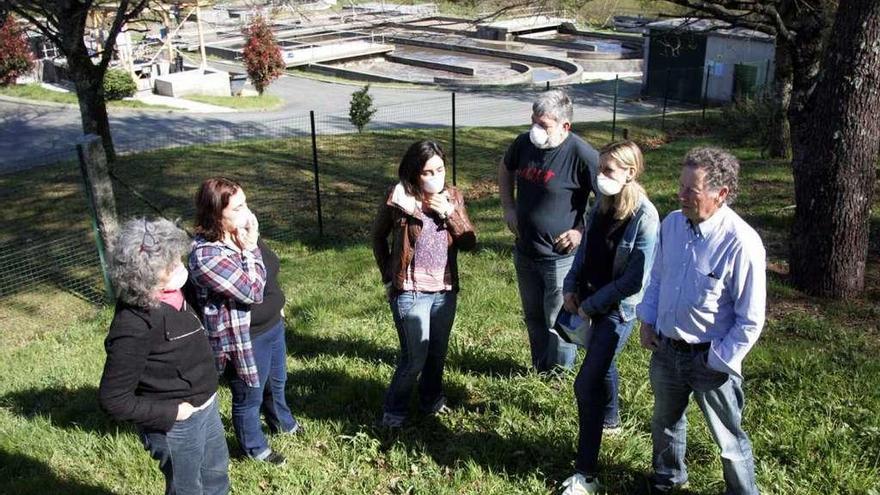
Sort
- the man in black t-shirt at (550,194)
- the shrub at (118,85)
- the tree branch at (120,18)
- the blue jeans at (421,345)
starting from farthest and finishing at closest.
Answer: the shrub at (118,85)
the tree branch at (120,18)
the man in black t-shirt at (550,194)
the blue jeans at (421,345)

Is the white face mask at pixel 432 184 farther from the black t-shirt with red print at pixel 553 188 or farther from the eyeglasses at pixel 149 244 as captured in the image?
the eyeglasses at pixel 149 244

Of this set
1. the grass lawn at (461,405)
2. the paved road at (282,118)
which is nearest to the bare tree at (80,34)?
the grass lawn at (461,405)

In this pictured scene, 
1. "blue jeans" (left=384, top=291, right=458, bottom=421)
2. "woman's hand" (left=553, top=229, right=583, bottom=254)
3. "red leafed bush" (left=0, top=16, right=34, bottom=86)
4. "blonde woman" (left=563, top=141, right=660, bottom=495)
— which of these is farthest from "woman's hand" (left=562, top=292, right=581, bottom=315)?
"red leafed bush" (left=0, top=16, right=34, bottom=86)

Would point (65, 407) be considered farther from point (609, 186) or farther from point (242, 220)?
point (609, 186)

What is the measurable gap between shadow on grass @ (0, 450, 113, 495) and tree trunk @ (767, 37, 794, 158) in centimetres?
1194

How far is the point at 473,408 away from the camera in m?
4.12

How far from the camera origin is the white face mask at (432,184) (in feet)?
11.3

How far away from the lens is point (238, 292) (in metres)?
3.04

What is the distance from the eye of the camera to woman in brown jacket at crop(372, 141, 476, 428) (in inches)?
136

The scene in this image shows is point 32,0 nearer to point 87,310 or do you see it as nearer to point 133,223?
point 87,310

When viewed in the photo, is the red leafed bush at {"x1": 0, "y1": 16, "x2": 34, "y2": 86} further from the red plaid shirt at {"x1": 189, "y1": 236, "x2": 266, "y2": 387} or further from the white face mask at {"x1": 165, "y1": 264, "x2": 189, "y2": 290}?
the white face mask at {"x1": 165, "y1": 264, "x2": 189, "y2": 290}

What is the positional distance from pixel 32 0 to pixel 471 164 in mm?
6892

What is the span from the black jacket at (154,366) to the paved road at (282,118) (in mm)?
14810

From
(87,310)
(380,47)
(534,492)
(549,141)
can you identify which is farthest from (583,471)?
(380,47)
